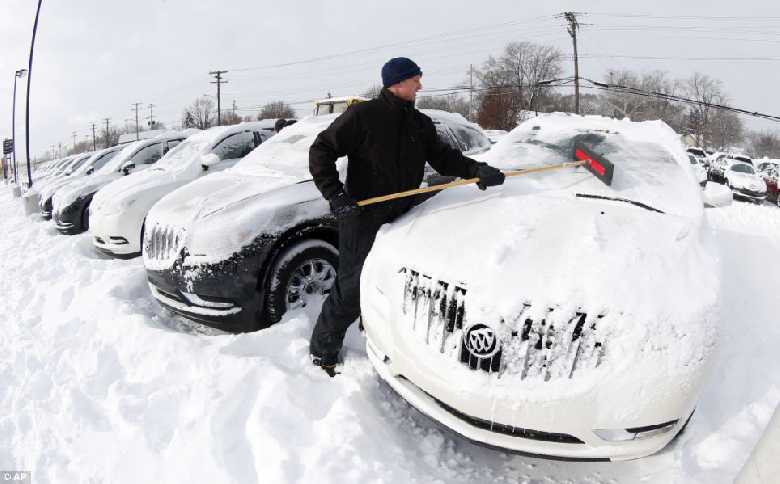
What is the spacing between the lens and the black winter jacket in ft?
8.86

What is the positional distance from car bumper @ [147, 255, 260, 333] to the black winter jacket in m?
0.94

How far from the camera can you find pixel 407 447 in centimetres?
229

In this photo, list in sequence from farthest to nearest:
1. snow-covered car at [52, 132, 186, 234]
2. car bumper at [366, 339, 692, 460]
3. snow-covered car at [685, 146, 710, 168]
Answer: snow-covered car at [685, 146, 710, 168], snow-covered car at [52, 132, 186, 234], car bumper at [366, 339, 692, 460]

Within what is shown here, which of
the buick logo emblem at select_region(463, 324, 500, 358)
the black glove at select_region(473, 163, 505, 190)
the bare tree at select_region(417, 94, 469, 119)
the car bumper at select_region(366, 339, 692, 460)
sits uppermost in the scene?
the bare tree at select_region(417, 94, 469, 119)

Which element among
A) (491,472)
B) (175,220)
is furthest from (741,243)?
(175,220)

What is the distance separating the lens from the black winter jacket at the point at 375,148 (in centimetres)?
270

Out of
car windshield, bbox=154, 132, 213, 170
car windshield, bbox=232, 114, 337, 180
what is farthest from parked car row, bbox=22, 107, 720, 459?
car windshield, bbox=154, 132, 213, 170

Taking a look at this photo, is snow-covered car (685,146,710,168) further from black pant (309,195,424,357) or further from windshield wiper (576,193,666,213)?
black pant (309,195,424,357)

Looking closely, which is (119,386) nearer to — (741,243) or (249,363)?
(249,363)

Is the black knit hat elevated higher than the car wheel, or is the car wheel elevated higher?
the black knit hat

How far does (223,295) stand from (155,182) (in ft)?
11.6

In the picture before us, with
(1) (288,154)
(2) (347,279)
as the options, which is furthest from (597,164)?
(1) (288,154)

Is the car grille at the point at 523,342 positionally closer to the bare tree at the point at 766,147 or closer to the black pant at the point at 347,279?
the black pant at the point at 347,279

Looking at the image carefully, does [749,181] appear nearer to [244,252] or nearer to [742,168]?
[742,168]
